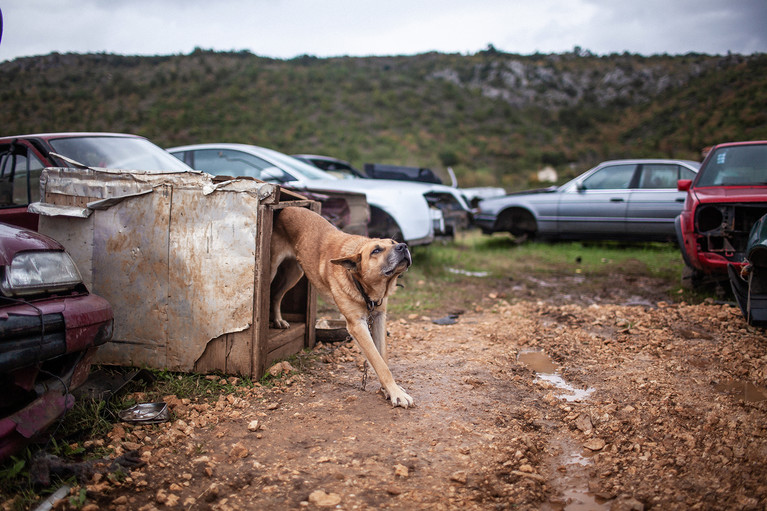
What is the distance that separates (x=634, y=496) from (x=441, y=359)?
6.60 feet

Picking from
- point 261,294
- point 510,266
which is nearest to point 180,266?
point 261,294

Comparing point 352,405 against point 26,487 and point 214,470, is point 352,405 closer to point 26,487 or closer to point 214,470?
point 214,470

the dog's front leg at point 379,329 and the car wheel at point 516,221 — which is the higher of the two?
the car wheel at point 516,221

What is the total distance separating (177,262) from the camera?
3320 millimetres

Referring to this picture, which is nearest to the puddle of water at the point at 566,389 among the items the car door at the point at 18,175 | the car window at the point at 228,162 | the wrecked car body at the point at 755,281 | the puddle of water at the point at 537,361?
the puddle of water at the point at 537,361

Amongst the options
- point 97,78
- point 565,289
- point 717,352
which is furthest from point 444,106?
point 717,352

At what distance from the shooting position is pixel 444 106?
115 ft

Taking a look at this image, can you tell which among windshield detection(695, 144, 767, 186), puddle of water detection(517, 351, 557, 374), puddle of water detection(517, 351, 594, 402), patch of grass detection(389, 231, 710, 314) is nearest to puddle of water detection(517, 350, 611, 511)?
puddle of water detection(517, 351, 594, 402)

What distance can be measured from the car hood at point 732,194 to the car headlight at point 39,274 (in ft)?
19.8

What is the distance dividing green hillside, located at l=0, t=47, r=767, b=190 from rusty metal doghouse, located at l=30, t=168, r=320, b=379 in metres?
19.7

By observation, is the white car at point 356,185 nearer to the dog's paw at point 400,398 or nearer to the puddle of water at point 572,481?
the dog's paw at point 400,398

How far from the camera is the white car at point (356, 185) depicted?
6883 mm

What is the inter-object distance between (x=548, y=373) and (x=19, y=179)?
490 cm

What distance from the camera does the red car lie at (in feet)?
17.2
